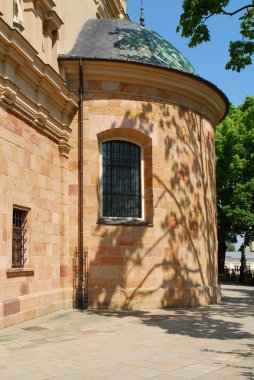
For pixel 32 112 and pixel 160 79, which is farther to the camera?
pixel 160 79

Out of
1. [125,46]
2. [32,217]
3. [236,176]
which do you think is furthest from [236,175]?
[32,217]

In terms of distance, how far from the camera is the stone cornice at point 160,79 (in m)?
13.9

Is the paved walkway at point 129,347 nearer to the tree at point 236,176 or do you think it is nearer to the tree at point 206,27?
the tree at point 206,27

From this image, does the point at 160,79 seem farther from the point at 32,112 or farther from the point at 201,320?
the point at 201,320

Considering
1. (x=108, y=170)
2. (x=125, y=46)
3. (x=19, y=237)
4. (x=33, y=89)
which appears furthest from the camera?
(x=125, y=46)

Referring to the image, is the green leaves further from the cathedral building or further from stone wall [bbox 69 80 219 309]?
stone wall [bbox 69 80 219 309]

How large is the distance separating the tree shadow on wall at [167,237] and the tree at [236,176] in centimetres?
1238

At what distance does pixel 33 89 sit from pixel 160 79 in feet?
13.5

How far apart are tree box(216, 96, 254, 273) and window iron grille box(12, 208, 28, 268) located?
1825cm

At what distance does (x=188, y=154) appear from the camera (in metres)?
15.1

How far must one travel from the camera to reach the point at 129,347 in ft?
27.0

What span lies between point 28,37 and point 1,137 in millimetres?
3093

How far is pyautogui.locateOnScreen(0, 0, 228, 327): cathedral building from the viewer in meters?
12.0

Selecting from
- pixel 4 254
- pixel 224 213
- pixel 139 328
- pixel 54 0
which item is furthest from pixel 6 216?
pixel 224 213
